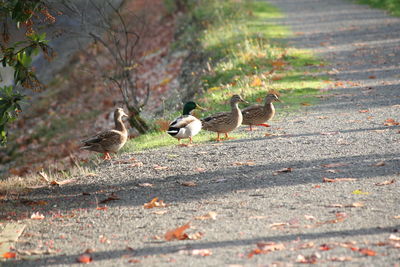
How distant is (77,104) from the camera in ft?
93.0

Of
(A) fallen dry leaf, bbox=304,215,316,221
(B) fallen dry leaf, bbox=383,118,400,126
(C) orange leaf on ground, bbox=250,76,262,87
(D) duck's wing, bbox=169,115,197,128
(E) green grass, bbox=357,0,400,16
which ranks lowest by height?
(E) green grass, bbox=357,0,400,16

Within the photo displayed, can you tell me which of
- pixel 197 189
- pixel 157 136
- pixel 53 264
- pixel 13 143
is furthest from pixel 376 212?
pixel 13 143

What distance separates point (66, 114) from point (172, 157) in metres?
16.6

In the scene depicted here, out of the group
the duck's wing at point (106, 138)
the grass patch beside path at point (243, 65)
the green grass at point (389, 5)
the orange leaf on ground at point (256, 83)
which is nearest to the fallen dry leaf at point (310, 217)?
the duck's wing at point (106, 138)

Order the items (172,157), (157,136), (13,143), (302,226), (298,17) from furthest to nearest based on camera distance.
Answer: (298,17) < (13,143) < (157,136) < (172,157) < (302,226)

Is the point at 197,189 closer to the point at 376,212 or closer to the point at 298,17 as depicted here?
the point at 376,212

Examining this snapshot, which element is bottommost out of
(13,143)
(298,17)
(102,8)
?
(13,143)

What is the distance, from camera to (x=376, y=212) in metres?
7.27

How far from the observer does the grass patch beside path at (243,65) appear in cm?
1516

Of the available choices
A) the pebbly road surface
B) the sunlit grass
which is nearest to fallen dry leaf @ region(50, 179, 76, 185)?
the pebbly road surface

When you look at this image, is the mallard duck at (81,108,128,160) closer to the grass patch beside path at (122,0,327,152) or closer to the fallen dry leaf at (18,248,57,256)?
the grass patch beside path at (122,0,327,152)

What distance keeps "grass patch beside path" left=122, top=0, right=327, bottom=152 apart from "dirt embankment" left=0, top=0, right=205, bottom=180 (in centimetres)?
115

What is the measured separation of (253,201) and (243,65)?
12053mm

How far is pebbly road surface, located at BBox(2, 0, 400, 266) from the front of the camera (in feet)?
21.0
